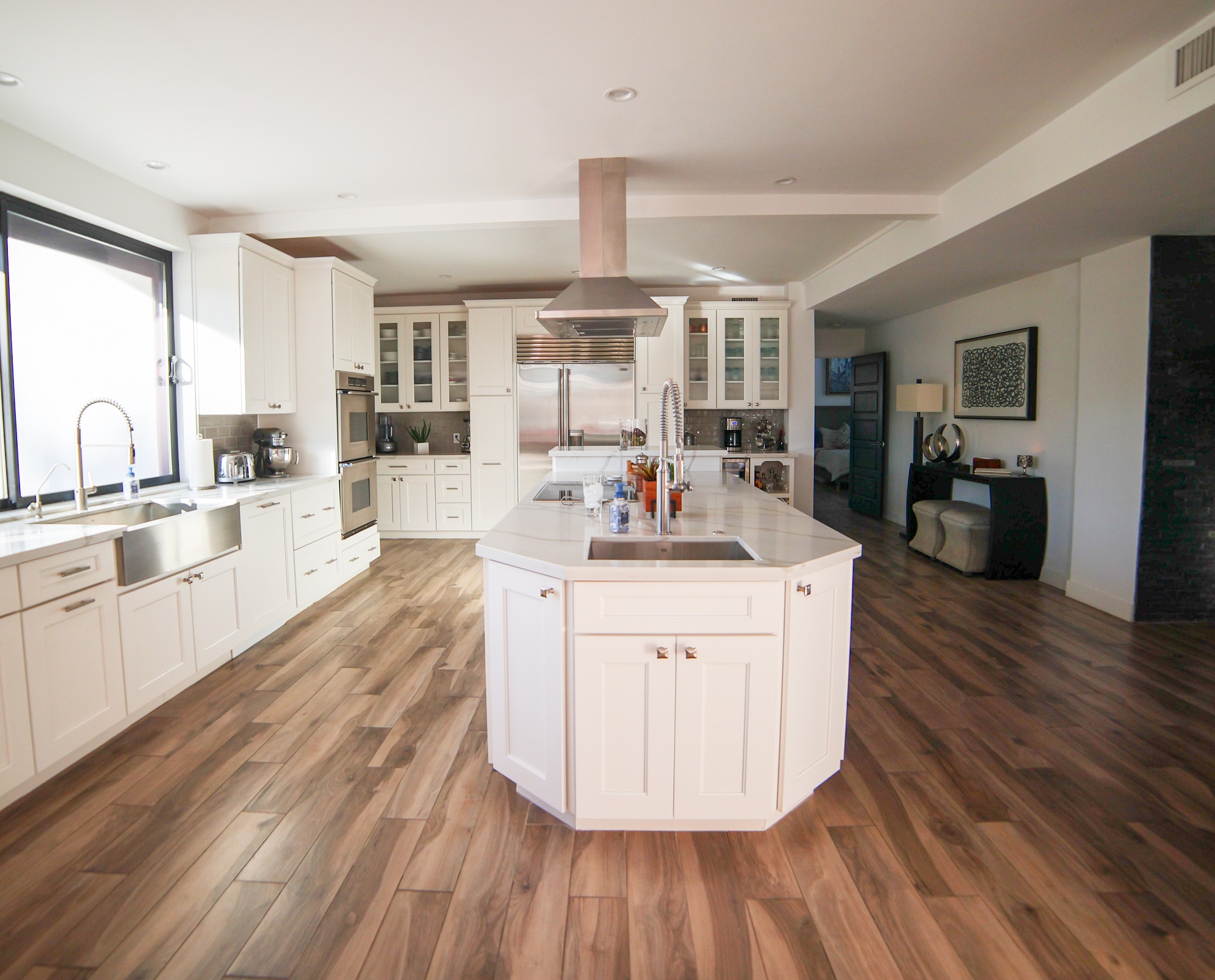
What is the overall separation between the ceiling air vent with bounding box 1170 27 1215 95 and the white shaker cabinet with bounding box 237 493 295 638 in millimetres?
4573

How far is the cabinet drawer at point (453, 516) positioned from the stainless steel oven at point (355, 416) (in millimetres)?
1141

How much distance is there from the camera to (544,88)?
8.84ft

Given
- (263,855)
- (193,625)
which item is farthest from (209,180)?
(263,855)

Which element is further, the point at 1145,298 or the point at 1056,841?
the point at 1145,298

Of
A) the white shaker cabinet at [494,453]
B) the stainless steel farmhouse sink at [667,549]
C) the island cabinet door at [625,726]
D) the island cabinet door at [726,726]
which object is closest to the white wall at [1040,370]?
the stainless steel farmhouse sink at [667,549]

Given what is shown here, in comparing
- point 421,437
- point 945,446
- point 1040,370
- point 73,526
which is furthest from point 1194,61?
point 421,437

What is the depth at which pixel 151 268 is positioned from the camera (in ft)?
13.2

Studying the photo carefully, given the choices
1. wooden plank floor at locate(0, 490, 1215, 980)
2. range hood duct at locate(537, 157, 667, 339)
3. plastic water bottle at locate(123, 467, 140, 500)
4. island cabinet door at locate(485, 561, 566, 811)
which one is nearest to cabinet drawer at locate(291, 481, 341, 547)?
plastic water bottle at locate(123, 467, 140, 500)

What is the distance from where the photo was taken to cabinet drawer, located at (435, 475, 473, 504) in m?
6.79

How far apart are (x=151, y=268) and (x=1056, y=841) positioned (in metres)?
5.24

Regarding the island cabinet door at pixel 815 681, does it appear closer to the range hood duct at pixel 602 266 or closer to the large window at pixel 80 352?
the range hood duct at pixel 602 266

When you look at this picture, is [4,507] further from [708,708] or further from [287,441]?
[708,708]

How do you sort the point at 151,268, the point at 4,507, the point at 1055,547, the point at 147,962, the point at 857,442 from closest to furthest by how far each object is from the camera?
the point at 147,962
the point at 4,507
the point at 151,268
the point at 1055,547
the point at 857,442

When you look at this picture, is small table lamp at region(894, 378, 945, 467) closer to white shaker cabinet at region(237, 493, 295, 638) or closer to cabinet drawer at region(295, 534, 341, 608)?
cabinet drawer at region(295, 534, 341, 608)
